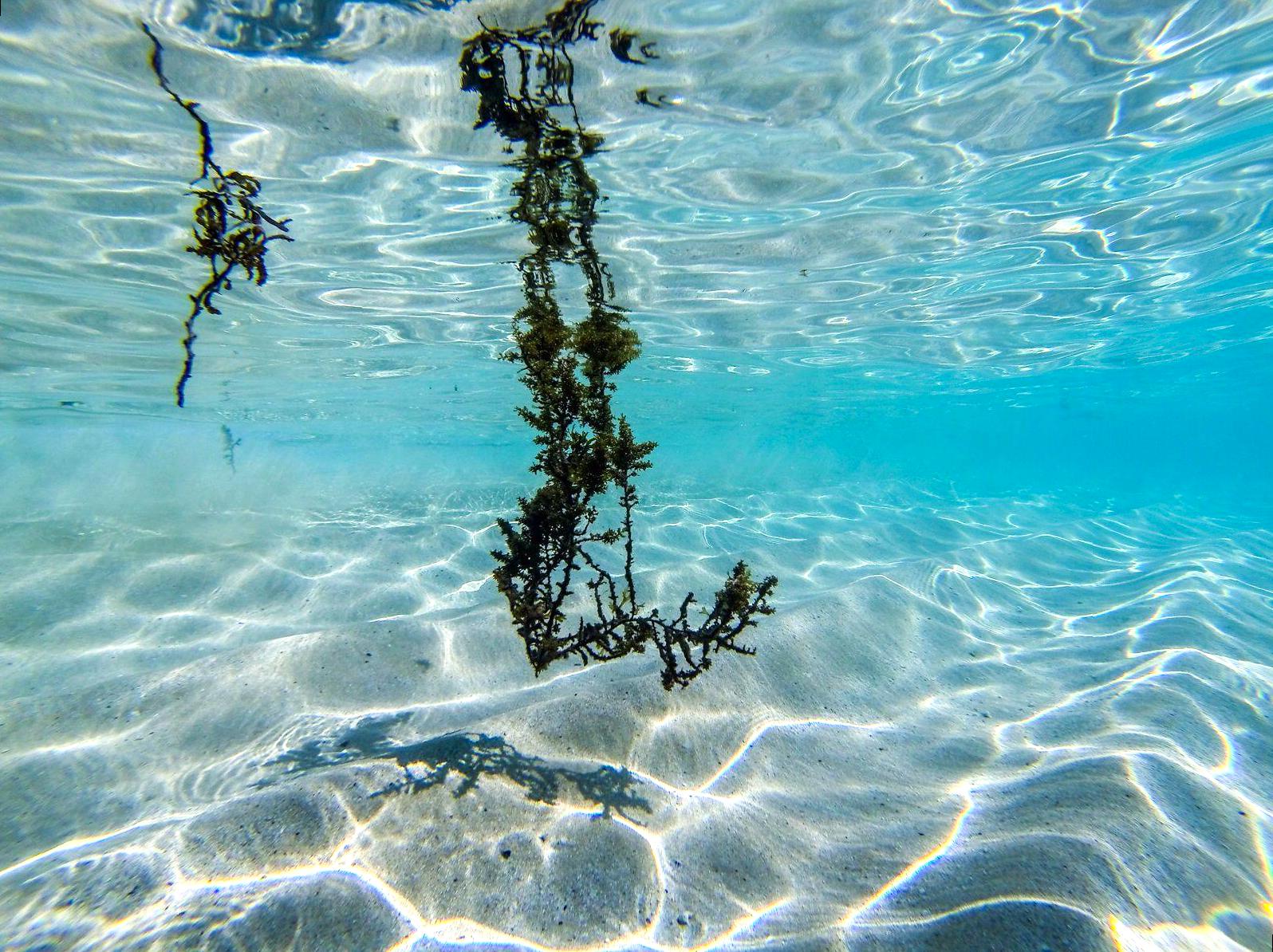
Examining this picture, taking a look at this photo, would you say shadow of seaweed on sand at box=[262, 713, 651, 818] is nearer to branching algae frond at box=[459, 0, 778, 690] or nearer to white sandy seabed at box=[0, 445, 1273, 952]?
white sandy seabed at box=[0, 445, 1273, 952]

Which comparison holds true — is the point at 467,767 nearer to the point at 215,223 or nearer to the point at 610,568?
the point at 215,223

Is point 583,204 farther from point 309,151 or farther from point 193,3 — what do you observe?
point 193,3

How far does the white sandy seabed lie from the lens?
277 centimetres

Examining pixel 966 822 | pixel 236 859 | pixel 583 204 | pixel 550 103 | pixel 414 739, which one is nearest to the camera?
pixel 236 859

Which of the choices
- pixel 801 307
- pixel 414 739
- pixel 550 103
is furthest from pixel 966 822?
pixel 801 307

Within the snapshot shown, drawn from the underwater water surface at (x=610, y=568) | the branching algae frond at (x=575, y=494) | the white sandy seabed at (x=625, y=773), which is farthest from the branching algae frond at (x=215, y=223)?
the white sandy seabed at (x=625, y=773)

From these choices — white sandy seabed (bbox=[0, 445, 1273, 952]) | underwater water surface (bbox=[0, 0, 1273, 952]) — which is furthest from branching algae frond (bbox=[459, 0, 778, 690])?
white sandy seabed (bbox=[0, 445, 1273, 952])

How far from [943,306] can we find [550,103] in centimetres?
1535

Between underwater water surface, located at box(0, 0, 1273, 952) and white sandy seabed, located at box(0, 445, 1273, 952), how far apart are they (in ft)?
0.12

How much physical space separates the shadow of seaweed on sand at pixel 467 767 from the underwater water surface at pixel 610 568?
46mm

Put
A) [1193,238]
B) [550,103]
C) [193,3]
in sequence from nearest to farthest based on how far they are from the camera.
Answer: [193,3] < [550,103] < [1193,238]

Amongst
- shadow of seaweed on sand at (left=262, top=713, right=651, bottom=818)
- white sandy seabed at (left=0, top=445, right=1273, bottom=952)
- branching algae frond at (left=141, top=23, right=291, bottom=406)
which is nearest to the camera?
white sandy seabed at (left=0, top=445, right=1273, bottom=952)

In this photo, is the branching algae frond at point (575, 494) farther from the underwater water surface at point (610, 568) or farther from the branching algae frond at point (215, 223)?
the branching algae frond at point (215, 223)

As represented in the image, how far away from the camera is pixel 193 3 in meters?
5.39
